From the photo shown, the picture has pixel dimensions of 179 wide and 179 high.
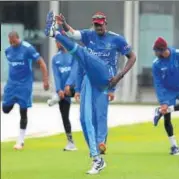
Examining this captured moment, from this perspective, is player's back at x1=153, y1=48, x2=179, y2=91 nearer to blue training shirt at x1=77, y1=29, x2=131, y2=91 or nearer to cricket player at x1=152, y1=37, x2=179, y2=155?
cricket player at x1=152, y1=37, x2=179, y2=155

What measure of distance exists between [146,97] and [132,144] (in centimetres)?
1348

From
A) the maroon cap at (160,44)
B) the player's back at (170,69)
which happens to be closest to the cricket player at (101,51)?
the maroon cap at (160,44)

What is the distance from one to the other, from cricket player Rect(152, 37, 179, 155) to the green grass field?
0.60 m

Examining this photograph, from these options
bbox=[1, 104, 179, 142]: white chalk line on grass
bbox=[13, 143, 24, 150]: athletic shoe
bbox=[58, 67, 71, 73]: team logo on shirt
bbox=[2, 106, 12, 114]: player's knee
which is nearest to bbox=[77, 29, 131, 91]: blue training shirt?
bbox=[58, 67, 71, 73]: team logo on shirt

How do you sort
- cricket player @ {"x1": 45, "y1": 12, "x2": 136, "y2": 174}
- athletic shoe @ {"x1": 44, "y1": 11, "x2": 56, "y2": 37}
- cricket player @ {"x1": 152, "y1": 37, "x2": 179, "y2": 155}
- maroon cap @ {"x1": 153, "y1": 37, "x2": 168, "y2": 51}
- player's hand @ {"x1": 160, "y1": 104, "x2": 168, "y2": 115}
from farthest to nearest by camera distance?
player's hand @ {"x1": 160, "y1": 104, "x2": 168, "y2": 115} → cricket player @ {"x1": 152, "y1": 37, "x2": 179, "y2": 155} → maroon cap @ {"x1": 153, "y1": 37, "x2": 168, "y2": 51} → cricket player @ {"x1": 45, "y1": 12, "x2": 136, "y2": 174} → athletic shoe @ {"x1": 44, "y1": 11, "x2": 56, "y2": 37}

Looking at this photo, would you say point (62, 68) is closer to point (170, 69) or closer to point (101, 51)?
point (170, 69)

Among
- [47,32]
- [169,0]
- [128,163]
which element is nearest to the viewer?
[47,32]

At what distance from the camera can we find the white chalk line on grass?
17703mm

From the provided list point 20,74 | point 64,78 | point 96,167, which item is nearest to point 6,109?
point 20,74

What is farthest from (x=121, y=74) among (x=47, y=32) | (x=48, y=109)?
(x=48, y=109)

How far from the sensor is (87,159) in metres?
12.8

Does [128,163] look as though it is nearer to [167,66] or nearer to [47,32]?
[167,66]

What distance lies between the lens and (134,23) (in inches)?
1140

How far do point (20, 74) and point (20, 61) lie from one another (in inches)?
10.3
